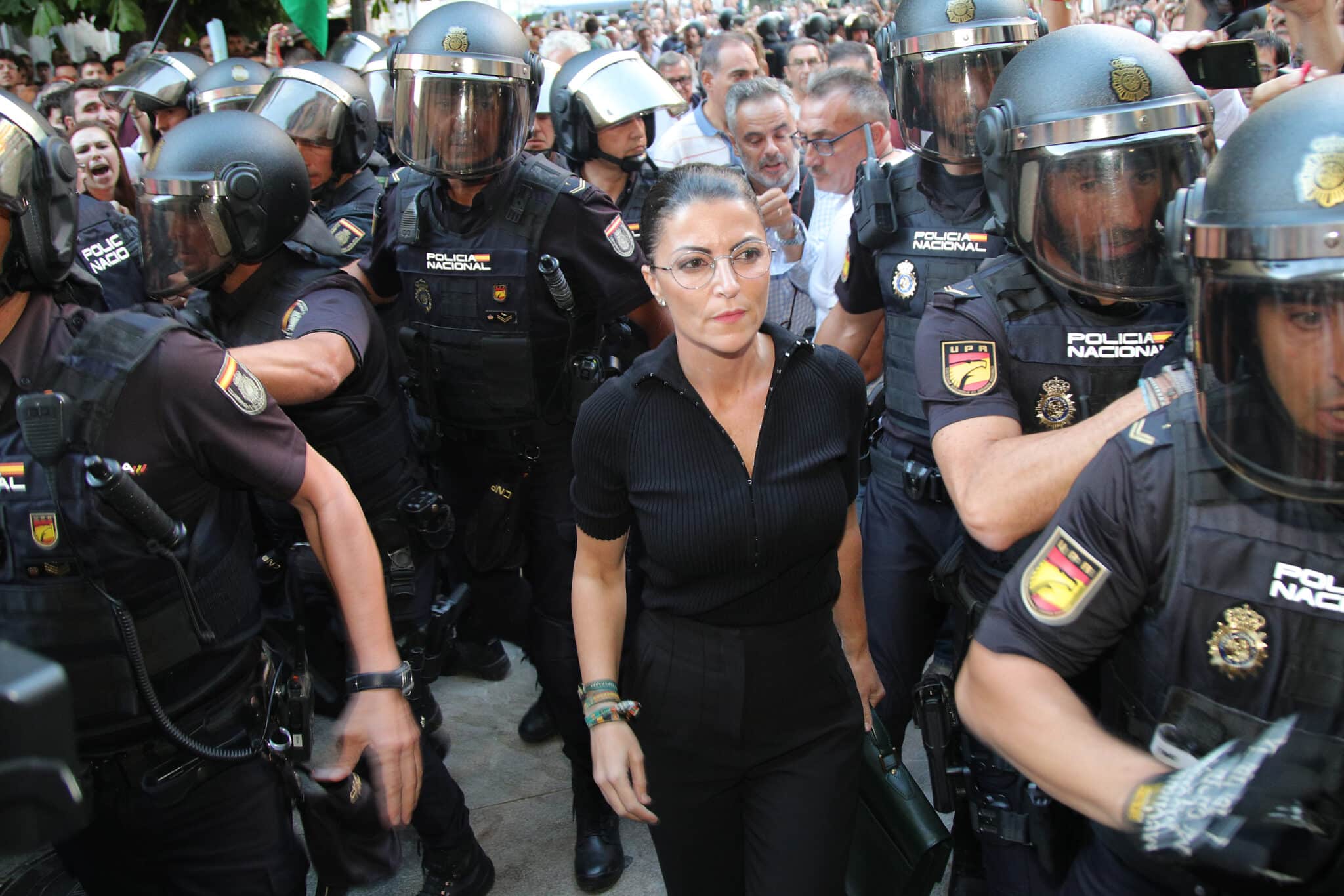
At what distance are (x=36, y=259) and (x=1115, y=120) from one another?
82.0 inches

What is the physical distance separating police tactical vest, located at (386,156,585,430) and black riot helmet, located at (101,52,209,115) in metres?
2.91

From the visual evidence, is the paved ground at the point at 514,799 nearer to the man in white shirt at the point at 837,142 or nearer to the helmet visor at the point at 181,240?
the man in white shirt at the point at 837,142

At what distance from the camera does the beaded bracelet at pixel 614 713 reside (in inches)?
91.0

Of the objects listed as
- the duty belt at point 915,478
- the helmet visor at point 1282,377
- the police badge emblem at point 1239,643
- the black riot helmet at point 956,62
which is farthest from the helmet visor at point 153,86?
the police badge emblem at point 1239,643

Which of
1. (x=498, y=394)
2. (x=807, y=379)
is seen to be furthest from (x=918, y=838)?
(x=498, y=394)

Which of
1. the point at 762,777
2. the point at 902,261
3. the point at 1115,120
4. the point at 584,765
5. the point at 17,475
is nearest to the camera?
the point at 17,475

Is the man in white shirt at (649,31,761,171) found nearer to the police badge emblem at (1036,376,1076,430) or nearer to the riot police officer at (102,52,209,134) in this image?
the riot police officer at (102,52,209,134)

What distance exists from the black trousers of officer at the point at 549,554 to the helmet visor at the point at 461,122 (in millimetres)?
868

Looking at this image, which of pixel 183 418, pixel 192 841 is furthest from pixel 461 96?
pixel 192 841

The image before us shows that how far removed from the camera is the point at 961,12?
3182mm

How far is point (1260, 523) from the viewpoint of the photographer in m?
1.48

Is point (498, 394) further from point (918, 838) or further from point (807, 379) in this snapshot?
point (918, 838)

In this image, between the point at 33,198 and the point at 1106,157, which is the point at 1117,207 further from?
the point at 33,198

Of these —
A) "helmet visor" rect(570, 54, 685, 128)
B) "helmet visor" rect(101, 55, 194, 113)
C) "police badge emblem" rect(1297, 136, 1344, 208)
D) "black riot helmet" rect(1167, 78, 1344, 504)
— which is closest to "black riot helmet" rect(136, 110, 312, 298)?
"helmet visor" rect(570, 54, 685, 128)
